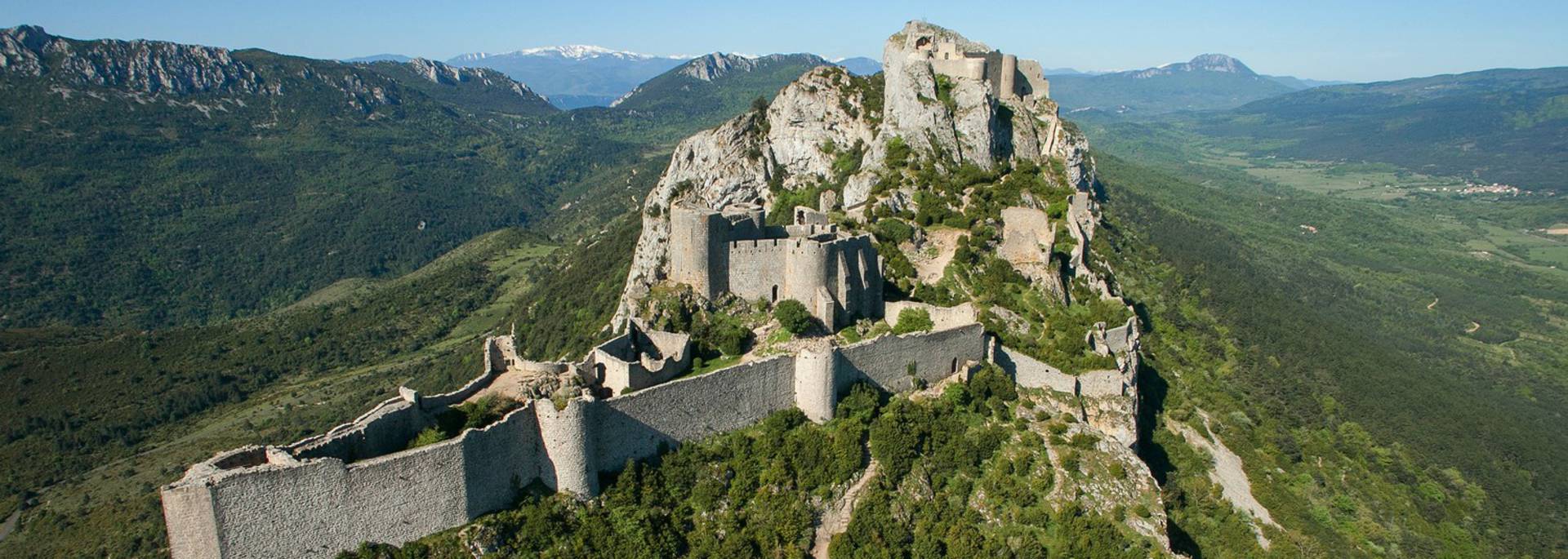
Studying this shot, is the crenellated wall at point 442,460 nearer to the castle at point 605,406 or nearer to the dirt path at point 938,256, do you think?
the castle at point 605,406

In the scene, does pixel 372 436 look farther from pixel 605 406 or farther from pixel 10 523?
pixel 10 523

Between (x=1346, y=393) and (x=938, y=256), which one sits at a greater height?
(x=938, y=256)

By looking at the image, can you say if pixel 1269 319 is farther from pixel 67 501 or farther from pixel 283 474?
pixel 67 501

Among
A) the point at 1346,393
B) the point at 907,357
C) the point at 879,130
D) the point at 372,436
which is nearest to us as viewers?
the point at 372,436

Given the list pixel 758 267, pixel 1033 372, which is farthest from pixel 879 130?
pixel 758 267

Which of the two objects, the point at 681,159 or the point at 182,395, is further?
the point at 182,395

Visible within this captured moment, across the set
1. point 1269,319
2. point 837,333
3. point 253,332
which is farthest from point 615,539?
point 253,332

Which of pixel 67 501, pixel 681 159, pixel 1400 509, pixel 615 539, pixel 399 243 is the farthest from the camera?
pixel 399 243
